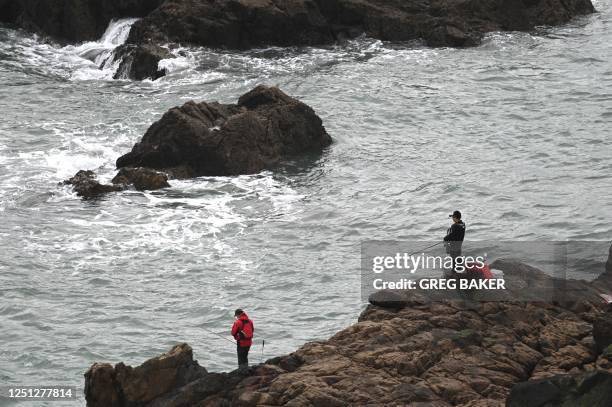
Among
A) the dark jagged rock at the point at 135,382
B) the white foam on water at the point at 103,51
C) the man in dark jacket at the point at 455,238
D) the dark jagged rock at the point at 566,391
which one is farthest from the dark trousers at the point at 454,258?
the white foam on water at the point at 103,51

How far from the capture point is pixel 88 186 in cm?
3606

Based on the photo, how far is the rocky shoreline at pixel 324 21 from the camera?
5041cm

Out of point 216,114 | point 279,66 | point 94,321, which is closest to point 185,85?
point 279,66

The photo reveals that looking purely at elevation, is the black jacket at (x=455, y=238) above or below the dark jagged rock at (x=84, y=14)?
below

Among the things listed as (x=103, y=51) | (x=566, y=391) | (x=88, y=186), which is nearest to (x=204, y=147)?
(x=88, y=186)

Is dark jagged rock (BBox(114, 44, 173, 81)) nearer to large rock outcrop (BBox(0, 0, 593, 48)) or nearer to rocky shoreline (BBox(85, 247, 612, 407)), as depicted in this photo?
large rock outcrop (BBox(0, 0, 593, 48))

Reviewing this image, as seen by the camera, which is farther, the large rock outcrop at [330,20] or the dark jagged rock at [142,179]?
the large rock outcrop at [330,20]

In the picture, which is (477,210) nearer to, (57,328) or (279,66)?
(57,328)

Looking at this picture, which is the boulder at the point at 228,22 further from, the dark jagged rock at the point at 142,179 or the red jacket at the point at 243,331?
the red jacket at the point at 243,331

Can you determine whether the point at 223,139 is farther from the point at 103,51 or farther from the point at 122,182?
the point at 103,51

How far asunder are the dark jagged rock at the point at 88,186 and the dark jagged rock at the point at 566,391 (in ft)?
69.3

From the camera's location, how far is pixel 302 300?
29.2 m

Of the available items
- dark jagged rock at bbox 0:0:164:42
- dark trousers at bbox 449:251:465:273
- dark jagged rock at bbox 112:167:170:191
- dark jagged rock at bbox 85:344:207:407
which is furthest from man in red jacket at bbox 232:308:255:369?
dark jagged rock at bbox 0:0:164:42

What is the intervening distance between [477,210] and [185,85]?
17.2 m
